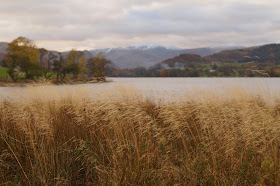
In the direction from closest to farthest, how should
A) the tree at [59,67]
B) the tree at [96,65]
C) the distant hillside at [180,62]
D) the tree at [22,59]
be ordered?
the tree at [22,59] < the tree at [59,67] < the tree at [96,65] < the distant hillside at [180,62]

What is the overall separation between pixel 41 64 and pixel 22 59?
11.4 meters

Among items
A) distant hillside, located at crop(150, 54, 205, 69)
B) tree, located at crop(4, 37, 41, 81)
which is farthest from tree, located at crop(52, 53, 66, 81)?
distant hillside, located at crop(150, 54, 205, 69)

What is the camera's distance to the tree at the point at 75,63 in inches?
2101

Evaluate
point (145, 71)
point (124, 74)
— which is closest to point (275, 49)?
point (145, 71)

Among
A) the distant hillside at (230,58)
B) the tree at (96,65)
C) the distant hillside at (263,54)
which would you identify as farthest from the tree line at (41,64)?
the distant hillside at (230,58)

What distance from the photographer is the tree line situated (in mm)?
48112

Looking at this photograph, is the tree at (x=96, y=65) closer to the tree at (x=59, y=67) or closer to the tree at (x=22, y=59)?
the tree at (x=59, y=67)

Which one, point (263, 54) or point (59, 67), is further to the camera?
point (263, 54)

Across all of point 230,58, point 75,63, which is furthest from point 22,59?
point 230,58

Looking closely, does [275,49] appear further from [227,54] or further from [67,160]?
[67,160]

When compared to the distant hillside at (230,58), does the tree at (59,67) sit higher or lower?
lower

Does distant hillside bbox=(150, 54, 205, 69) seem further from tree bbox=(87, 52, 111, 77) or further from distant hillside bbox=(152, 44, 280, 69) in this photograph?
tree bbox=(87, 52, 111, 77)

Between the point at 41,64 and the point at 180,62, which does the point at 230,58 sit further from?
the point at 41,64

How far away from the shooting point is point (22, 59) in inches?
1832
